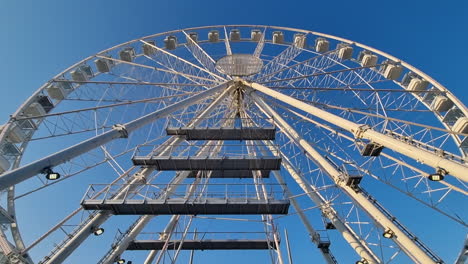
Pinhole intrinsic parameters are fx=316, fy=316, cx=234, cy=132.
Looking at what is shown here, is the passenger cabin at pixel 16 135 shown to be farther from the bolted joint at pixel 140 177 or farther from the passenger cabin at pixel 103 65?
the passenger cabin at pixel 103 65

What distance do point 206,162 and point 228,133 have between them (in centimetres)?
250

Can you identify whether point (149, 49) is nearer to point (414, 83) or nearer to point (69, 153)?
point (69, 153)

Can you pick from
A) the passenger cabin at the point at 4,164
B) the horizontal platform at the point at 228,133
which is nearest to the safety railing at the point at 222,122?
the horizontal platform at the point at 228,133

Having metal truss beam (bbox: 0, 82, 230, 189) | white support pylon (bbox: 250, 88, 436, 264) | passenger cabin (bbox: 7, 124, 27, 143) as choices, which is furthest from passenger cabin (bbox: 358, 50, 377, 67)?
passenger cabin (bbox: 7, 124, 27, 143)

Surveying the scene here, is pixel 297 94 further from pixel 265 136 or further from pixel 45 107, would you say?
pixel 45 107

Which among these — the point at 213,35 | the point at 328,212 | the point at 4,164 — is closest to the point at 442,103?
the point at 328,212

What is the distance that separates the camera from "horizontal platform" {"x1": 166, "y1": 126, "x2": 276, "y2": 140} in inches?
630

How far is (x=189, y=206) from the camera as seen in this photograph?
40.4 ft

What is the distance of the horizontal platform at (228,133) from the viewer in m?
16.0

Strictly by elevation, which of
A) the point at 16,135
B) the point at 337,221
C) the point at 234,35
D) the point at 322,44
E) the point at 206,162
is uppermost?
the point at 234,35

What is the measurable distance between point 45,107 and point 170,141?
8192mm

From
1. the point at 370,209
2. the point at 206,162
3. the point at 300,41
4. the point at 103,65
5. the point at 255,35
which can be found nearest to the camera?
the point at 370,209

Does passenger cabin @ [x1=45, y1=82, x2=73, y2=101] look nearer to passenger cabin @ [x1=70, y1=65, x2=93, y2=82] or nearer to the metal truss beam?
passenger cabin @ [x1=70, y1=65, x2=93, y2=82]

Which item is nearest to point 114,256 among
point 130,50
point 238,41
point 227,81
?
point 227,81
